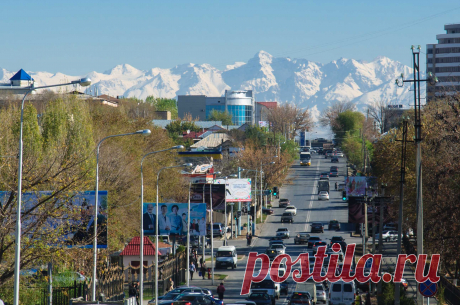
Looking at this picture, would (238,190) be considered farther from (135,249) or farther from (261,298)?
(261,298)

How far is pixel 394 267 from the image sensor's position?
5194 cm

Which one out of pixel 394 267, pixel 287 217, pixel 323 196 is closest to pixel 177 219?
pixel 394 267

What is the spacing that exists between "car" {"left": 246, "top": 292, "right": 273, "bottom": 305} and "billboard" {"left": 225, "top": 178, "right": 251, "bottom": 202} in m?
34.9

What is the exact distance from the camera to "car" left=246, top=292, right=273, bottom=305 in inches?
1432

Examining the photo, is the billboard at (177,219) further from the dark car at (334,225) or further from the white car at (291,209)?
the white car at (291,209)

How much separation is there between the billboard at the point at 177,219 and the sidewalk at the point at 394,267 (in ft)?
47.1

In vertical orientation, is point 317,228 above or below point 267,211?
below

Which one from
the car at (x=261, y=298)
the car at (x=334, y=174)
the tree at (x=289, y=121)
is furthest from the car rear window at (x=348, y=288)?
the tree at (x=289, y=121)

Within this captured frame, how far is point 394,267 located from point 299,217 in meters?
36.9

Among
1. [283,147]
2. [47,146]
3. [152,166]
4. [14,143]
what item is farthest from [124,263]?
[283,147]

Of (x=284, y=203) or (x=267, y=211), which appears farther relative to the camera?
(x=284, y=203)

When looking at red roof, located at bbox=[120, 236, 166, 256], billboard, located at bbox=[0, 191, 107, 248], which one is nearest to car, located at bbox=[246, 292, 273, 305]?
billboard, located at bbox=[0, 191, 107, 248]

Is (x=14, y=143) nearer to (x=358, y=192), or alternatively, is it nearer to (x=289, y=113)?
(x=358, y=192)

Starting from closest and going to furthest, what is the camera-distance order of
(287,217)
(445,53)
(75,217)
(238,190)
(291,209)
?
(75,217) < (238,190) < (287,217) < (291,209) < (445,53)
